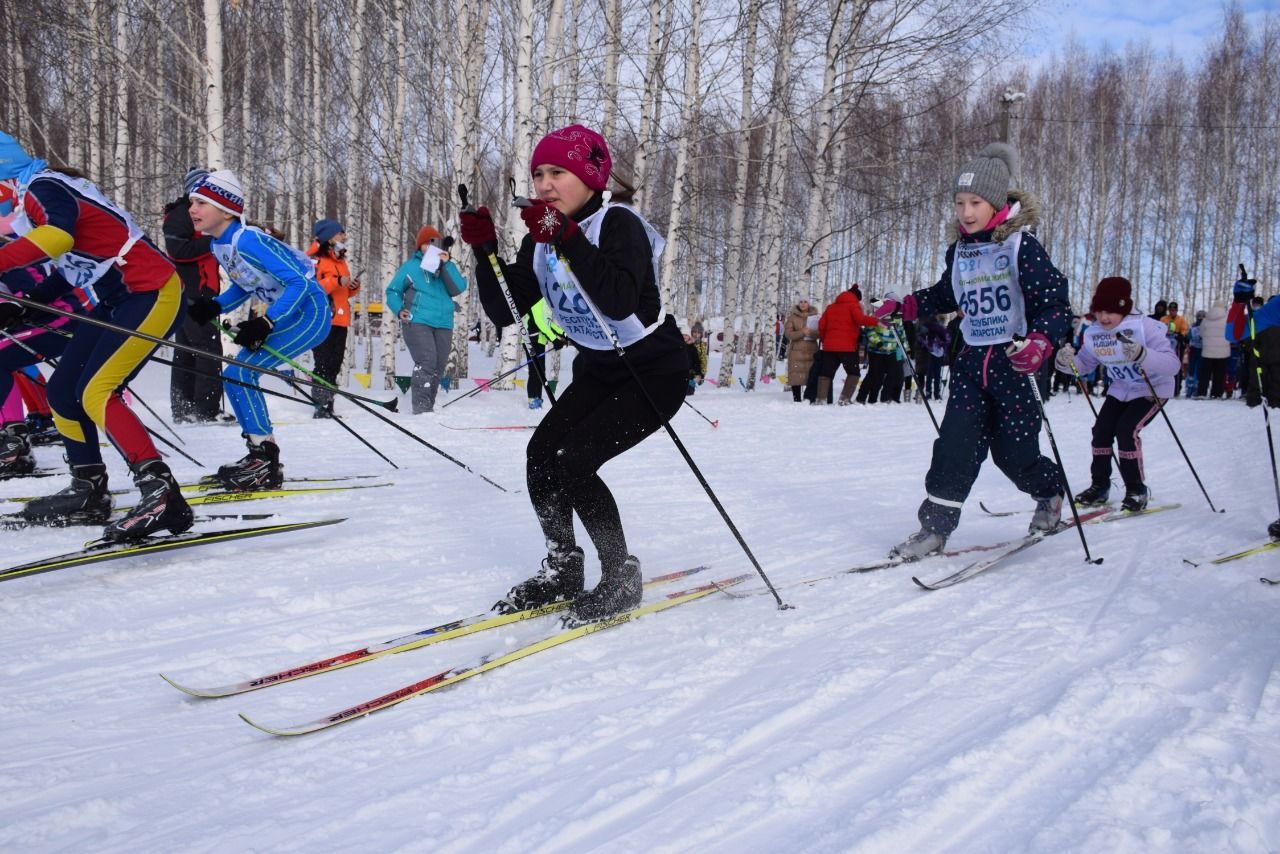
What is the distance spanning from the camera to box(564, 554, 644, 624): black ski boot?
2887 mm

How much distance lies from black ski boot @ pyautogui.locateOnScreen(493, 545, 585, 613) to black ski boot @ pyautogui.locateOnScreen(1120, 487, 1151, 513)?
3825mm

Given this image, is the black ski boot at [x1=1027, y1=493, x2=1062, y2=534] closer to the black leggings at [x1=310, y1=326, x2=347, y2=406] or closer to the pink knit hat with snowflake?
the pink knit hat with snowflake

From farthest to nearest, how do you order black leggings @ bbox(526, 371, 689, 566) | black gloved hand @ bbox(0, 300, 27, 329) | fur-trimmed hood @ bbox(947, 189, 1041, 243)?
black gloved hand @ bbox(0, 300, 27, 329)
fur-trimmed hood @ bbox(947, 189, 1041, 243)
black leggings @ bbox(526, 371, 689, 566)

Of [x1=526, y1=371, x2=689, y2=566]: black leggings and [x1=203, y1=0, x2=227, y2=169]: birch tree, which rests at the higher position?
[x1=203, y1=0, x2=227, y2=169]: birch tree

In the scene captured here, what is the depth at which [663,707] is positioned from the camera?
2.28 metres

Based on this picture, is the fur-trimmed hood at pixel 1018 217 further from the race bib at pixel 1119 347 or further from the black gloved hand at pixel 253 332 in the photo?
the black gloved hand at pixel 253 332

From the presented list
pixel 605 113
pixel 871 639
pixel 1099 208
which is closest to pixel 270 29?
pixel 605 113

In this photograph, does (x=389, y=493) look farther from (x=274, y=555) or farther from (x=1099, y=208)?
(x=1099, y=208)

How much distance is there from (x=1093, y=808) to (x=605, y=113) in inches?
529

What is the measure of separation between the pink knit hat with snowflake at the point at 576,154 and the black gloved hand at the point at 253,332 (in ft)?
8.79

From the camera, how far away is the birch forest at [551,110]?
12625mm

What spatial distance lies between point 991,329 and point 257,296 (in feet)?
14.3

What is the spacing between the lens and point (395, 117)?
14.8 meters

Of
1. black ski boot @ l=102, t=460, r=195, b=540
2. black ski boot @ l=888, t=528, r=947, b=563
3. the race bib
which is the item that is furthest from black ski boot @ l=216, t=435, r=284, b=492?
the race bib
